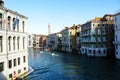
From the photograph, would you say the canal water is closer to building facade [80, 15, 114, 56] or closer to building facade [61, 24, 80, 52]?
building facade [80, 15, 114, 56]

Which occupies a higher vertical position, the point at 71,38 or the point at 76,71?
the point at 71,38

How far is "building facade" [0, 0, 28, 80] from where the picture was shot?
100 feet

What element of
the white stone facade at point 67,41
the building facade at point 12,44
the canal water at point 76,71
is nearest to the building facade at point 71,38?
the white stone facade at point 67,41

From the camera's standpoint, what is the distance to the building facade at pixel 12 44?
30.5 metres

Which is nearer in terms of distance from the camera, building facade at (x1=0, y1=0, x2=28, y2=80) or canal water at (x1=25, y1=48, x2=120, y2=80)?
building facade at (x1=0, y1=0, x2=28, y2=80)

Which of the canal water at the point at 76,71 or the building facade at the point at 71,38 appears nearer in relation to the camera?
the canal water at the point at 76,71

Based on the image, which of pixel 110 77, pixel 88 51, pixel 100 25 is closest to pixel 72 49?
pixel 88 51

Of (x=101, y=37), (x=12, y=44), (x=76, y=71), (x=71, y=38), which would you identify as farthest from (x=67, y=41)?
(x=12, y=44)

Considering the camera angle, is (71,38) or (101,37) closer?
(101,37)

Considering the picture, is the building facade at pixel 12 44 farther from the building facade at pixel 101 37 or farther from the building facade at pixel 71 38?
the building facade at pixel 71 38

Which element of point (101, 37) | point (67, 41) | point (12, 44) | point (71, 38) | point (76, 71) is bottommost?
point (76, 71)

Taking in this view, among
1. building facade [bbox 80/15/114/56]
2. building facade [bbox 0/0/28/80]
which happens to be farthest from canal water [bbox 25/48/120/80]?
building facade [bbox 80/15/114/56]

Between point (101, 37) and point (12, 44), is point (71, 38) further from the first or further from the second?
point (12, 44)

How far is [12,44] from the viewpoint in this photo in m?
34.7
